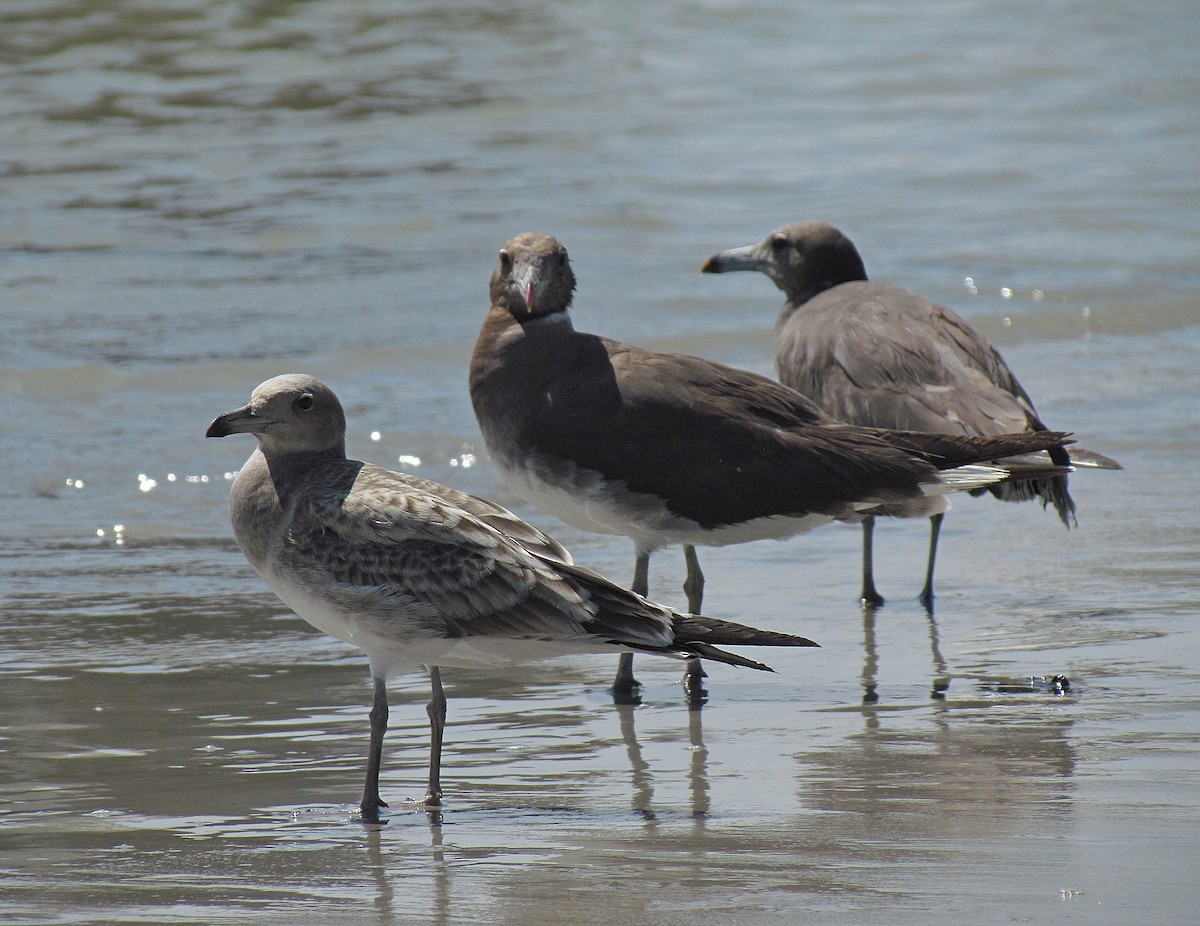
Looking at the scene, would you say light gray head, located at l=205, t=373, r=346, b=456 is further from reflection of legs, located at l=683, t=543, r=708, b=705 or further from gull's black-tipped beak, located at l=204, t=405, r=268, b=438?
reflection of legs, located at l=683, t=543, r=708, b=705

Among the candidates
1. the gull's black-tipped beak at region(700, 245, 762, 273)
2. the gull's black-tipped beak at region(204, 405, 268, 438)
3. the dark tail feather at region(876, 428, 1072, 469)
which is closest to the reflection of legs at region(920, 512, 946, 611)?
the dark tail feather at region(876, 428, 1072, 469)

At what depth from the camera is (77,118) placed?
789 inches

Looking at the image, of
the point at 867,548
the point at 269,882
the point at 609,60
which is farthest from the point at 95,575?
the point at 609,60

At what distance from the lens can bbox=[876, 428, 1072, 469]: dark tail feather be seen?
612 centimetres

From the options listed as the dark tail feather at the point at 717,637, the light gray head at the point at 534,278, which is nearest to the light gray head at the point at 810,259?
the light gray head at the point at 534,278

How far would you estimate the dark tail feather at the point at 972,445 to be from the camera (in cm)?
612

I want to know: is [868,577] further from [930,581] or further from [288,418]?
[288,418]

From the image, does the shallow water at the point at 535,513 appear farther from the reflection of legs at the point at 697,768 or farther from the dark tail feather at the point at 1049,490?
the dark tail feather at the point at 1049,490

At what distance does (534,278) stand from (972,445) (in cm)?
172

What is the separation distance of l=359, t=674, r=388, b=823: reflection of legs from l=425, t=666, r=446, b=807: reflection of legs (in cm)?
13

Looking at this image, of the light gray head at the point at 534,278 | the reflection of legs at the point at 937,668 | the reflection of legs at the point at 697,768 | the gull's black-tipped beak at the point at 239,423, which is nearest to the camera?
the reflection of legs at the point at 697,768

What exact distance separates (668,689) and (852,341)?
1.99m

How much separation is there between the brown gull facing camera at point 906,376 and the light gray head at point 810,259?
1.15ft

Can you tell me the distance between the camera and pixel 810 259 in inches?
348
